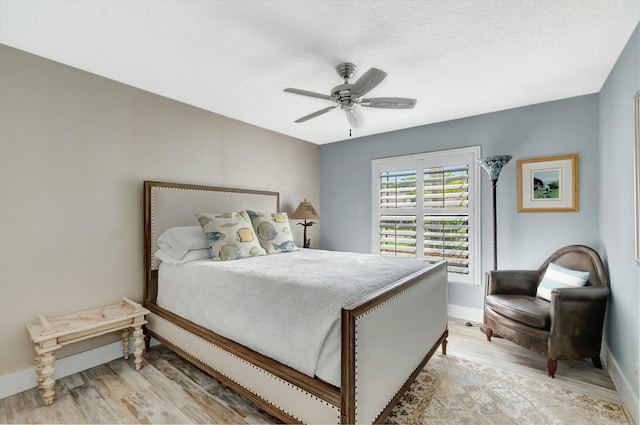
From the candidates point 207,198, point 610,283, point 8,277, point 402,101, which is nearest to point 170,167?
point 207,198

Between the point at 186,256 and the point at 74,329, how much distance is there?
0.91m

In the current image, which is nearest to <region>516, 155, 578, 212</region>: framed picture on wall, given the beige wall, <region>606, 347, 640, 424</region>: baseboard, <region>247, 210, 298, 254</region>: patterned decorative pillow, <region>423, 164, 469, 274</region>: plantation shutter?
<region>423, 164, 469, 274</region>: plantation shutter

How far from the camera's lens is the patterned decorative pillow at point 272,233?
10.7ft

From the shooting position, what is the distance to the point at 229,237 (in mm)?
2832

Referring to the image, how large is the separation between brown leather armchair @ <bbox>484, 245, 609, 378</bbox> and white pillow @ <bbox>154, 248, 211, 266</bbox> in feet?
9.20

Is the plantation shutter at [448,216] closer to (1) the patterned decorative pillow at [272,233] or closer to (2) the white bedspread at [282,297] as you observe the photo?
(2) the white bedspread at [282,297]

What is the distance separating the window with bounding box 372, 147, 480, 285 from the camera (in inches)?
143

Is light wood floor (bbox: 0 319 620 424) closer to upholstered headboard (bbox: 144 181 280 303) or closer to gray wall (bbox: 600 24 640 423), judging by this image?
gray wall (bbox: 600 24 640 423)

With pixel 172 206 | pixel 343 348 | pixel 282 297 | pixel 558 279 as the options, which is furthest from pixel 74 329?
pixel 558 279

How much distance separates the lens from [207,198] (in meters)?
3.38

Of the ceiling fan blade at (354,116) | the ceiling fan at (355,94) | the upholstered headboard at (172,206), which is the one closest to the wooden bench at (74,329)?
the upholstered headboard at (172,206)

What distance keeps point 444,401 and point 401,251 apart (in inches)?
89.5

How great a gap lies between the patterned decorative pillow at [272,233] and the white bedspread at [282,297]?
490 millimetres

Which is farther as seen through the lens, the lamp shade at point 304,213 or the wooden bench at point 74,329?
the lamp shade at point 304,213
